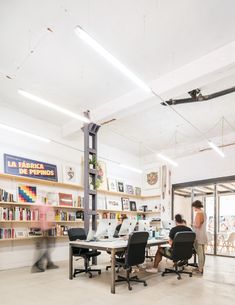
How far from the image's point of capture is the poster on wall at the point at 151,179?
11032mm

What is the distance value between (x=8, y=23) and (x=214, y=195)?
325 inches

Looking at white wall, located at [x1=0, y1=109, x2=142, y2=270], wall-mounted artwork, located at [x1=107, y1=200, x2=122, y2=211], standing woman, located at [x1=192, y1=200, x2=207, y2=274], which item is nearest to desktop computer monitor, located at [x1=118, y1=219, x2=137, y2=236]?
standing woman, located at [x1=192, y1=200, x2=207, y2=274]

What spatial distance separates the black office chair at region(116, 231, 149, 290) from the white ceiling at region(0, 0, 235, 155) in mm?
3023

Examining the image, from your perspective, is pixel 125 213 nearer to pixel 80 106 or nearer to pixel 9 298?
pixel 80 106

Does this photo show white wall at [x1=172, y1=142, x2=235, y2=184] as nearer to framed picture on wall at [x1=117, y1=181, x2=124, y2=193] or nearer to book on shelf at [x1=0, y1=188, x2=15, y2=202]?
framed picture on wall at [x1=117, y1=181, x2=124, y2=193]

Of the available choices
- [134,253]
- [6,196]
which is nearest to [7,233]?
[6,196]

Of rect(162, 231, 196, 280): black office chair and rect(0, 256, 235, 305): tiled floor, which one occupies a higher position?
rect(162, 231, 196, 280): black office chair

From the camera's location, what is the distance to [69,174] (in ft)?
27.9

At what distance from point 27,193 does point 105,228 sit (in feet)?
8.27

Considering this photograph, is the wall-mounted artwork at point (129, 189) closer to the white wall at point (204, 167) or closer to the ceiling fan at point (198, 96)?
the white wall at point (204, 167)

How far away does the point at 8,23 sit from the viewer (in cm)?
428

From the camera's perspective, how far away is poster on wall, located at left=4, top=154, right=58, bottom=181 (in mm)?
6991

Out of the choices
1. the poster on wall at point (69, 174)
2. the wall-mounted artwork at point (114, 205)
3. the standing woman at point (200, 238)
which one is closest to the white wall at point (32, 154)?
the poster on wall at point (69, 174)

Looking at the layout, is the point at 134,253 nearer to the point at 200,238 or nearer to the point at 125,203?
the point at 200,238
